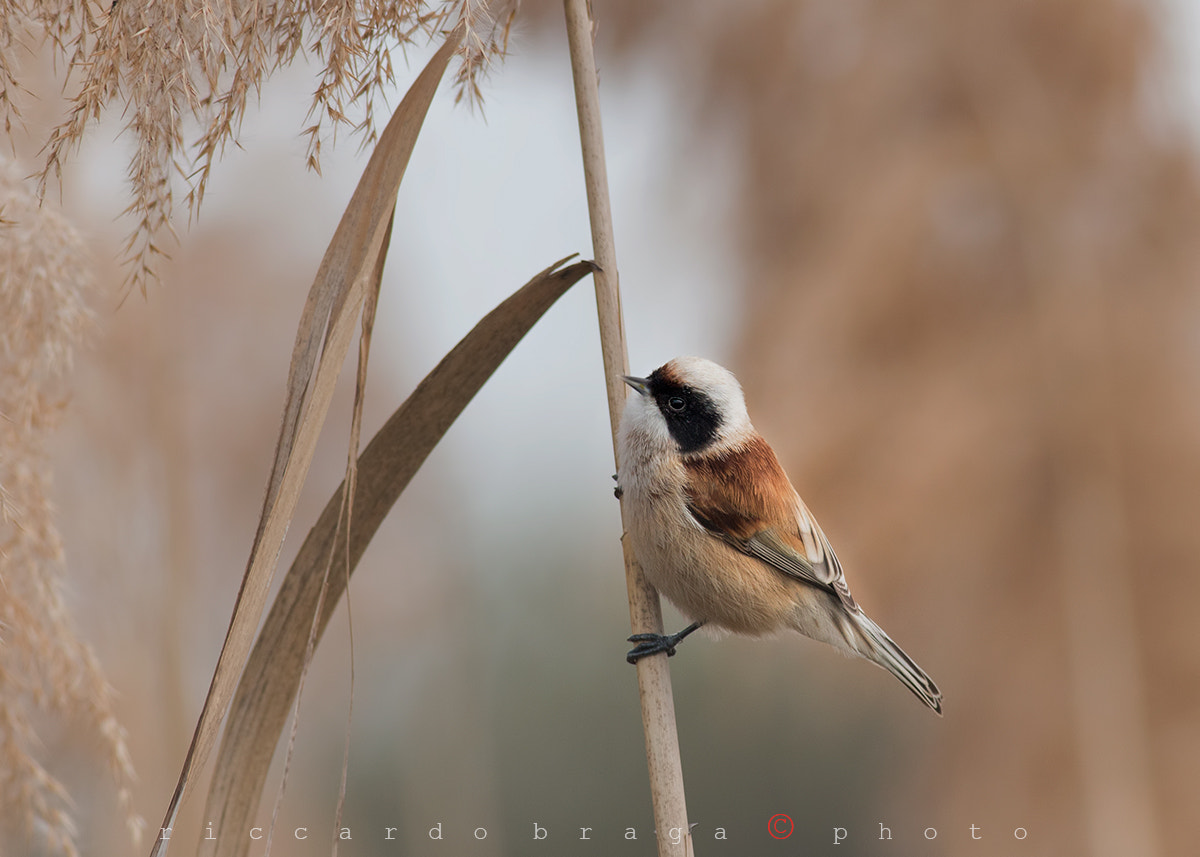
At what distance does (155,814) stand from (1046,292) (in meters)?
3.83

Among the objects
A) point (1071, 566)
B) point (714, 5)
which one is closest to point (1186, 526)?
point (1071, 566)

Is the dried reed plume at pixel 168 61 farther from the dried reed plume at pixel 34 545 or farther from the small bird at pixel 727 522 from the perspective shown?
the small bird at pixel 727 522

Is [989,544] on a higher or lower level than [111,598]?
higher

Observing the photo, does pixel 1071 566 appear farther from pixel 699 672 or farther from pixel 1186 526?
pixel 699 672

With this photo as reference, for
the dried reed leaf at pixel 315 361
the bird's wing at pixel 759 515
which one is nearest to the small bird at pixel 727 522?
the bird's wing at pixel 759 515

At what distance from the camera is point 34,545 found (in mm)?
1344

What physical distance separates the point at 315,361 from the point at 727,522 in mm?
1134

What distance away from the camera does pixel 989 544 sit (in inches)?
162

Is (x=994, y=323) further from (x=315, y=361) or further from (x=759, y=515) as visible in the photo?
(x=315, y=361)

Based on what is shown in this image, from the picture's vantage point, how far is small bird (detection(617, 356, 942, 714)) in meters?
1.83

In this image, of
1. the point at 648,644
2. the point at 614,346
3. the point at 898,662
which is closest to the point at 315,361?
the point at 614,346

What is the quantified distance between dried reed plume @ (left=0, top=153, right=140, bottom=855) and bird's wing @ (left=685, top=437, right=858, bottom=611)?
1095mm

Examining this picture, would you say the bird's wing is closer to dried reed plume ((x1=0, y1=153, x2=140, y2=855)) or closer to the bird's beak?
the bird's beak

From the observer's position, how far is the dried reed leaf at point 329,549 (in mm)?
972
